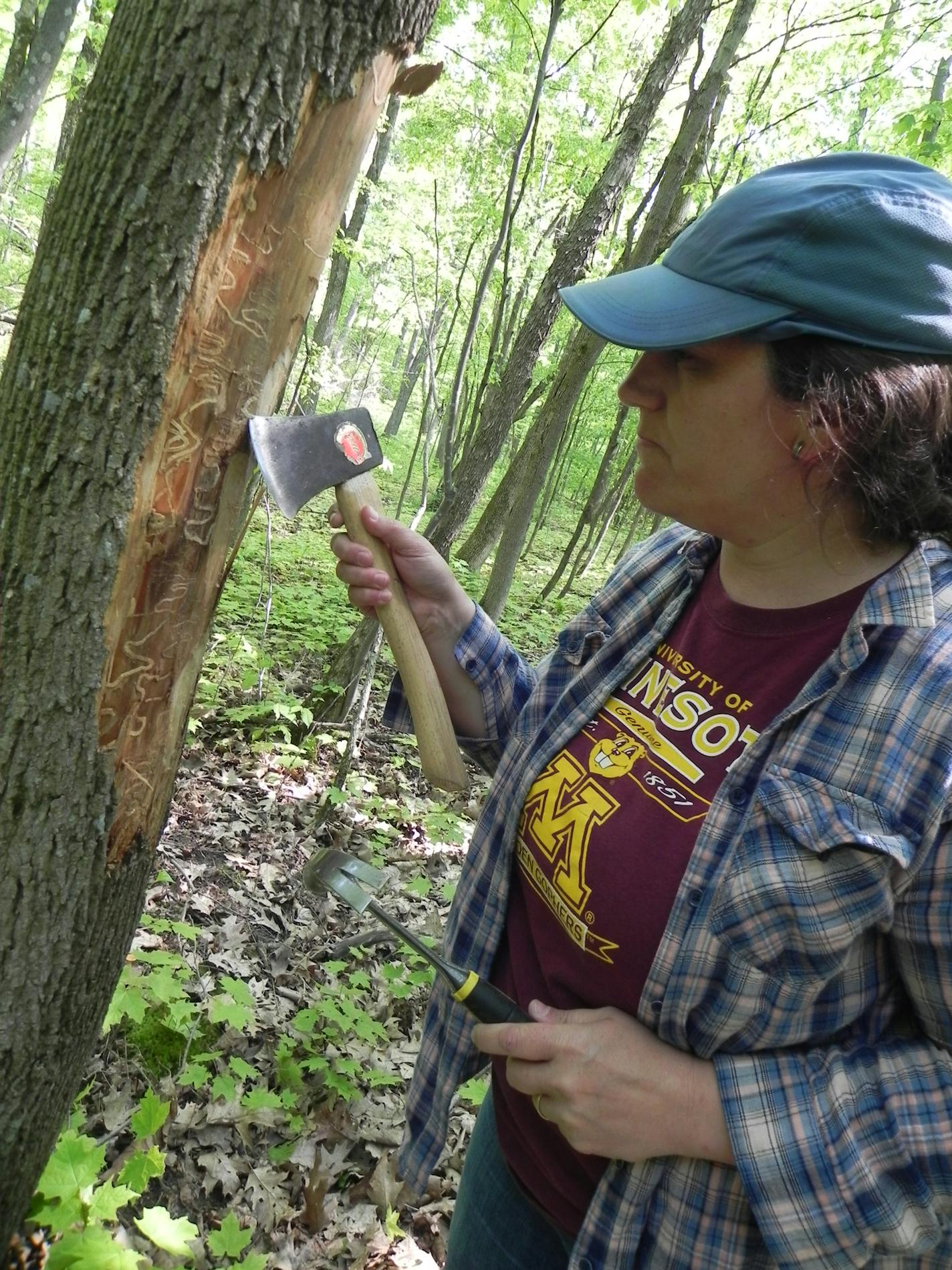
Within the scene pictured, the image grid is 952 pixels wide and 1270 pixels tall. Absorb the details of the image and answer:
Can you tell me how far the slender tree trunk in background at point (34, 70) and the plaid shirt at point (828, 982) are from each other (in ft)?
36.1

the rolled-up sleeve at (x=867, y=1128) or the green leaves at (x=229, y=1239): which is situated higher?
the rolled-up sleeve at (x=867, y=1128)

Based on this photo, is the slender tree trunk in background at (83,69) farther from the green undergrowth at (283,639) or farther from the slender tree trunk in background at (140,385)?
the slender tree trunk in background at (140,385)

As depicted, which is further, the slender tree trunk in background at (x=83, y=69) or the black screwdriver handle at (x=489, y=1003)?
the slender tree trunk in background at (x=83, y=69)

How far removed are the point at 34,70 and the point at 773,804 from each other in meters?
11.5

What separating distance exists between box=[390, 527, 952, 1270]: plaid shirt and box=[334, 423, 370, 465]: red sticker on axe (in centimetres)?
108

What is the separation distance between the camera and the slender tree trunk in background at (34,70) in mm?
8547

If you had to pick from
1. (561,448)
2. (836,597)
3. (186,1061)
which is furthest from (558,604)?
(836,597)

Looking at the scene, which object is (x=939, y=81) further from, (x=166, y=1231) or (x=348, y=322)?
(x=348, y=322)

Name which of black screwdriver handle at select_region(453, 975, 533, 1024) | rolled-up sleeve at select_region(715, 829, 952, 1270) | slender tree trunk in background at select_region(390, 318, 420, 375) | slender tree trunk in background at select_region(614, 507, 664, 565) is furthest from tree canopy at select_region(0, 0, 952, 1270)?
slender tree trunk in background at select_region(390, 318, 420, 375)

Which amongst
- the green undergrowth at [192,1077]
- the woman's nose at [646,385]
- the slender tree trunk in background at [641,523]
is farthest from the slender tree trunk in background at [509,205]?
the slender tree trunk in background at [641,523]

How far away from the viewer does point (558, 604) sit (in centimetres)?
1172

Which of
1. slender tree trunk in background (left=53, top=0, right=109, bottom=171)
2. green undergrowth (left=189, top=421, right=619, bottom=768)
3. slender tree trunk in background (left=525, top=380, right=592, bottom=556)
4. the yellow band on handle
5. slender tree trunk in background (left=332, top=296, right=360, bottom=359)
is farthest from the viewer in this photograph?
slender tree trunk in background (left=332, top=296, right=360, bottom=359)

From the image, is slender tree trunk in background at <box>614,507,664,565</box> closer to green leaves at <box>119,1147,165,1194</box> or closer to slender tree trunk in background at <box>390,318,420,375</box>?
slender tree trunk in background at <box>390,318,420,375</box>

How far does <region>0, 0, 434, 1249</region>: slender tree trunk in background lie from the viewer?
123 centimetres
